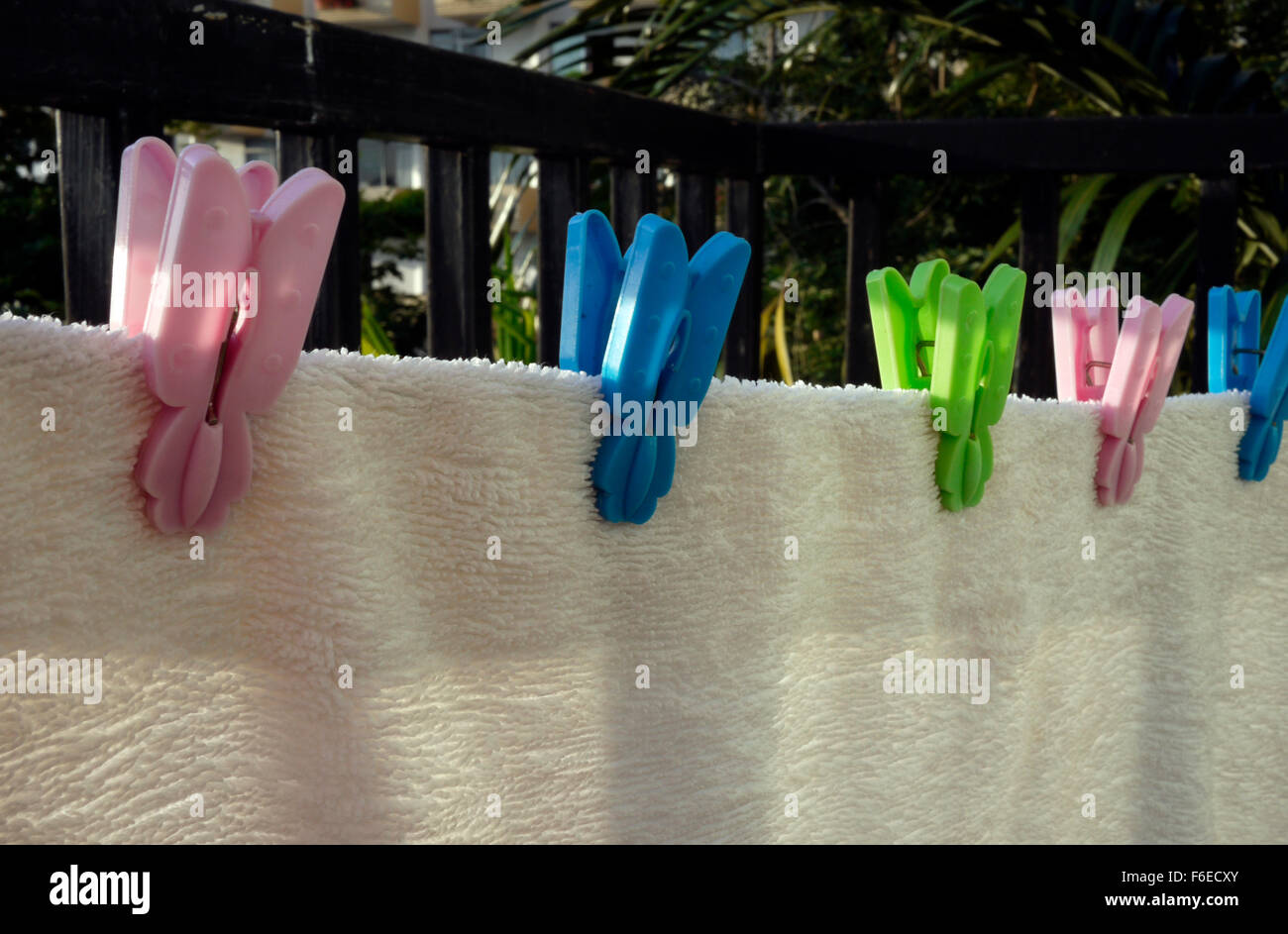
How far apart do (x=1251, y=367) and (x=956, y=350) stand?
12.6 inches

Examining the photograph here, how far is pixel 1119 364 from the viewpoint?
55 cm

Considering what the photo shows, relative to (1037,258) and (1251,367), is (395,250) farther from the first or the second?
(1251,367)

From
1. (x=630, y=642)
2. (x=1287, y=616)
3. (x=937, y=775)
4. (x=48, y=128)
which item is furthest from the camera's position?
(x=48, y=128)

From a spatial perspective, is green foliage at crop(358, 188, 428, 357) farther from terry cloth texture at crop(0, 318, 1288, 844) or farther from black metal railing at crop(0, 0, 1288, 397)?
terry cloth texture at crop(0, 318, 1288, 844)

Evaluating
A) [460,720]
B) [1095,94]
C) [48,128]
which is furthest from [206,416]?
[48,128]

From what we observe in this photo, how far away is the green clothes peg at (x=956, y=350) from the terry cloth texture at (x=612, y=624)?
12mm

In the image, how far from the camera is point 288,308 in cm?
27

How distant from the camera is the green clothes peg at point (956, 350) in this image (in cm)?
48

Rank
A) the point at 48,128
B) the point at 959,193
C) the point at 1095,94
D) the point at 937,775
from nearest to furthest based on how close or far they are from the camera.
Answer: the point at 937,775 < the point at 1095,94 < the point at 959,193 < the point at 48,128

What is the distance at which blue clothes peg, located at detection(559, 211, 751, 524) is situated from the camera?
0.35 m

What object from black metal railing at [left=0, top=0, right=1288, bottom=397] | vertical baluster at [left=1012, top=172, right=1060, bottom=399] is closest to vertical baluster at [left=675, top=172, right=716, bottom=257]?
black metal railing at [left=0, top=0, right=1288, bottom=397]

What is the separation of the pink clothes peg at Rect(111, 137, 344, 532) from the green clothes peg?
0.92ft
